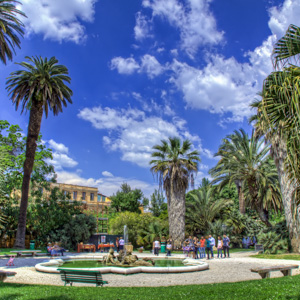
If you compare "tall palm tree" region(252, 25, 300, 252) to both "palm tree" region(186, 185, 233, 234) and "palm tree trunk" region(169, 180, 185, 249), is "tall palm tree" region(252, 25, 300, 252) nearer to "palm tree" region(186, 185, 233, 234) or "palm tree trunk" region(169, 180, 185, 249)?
"palm tree trunk" region(169, 180, 185, 249)

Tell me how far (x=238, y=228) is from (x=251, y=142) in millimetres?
8522

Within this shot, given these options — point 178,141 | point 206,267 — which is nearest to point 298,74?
point 206,267

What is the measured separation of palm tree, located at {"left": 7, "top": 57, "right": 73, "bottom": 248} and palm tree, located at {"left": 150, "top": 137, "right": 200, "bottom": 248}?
10711 millimetres

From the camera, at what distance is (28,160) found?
26.3 metres

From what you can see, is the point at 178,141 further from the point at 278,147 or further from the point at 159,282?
the point at 159,282

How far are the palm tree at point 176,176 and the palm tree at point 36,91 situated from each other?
1071cm

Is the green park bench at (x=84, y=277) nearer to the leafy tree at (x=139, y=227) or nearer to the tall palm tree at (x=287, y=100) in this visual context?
the tall palm tree at (x=287, y=100)

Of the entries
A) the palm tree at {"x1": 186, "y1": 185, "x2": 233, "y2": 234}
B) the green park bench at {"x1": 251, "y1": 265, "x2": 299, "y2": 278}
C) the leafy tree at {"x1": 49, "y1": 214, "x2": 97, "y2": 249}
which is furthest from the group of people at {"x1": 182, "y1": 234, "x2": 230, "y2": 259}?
the leafy tree at {"x1": 49, "y1": 214, "x2": 97, "y2": 249}

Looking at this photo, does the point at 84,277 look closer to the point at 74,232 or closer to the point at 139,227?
the point at 74,232

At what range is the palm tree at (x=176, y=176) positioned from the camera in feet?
93.7

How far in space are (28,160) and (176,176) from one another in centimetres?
1307

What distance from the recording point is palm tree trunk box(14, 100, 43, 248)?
82.8 ft

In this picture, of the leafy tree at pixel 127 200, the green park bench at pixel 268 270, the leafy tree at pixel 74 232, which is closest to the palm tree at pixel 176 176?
the leafy tree at pixel 74 232

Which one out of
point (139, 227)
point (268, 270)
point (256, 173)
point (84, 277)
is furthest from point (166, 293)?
point (139, 227)
